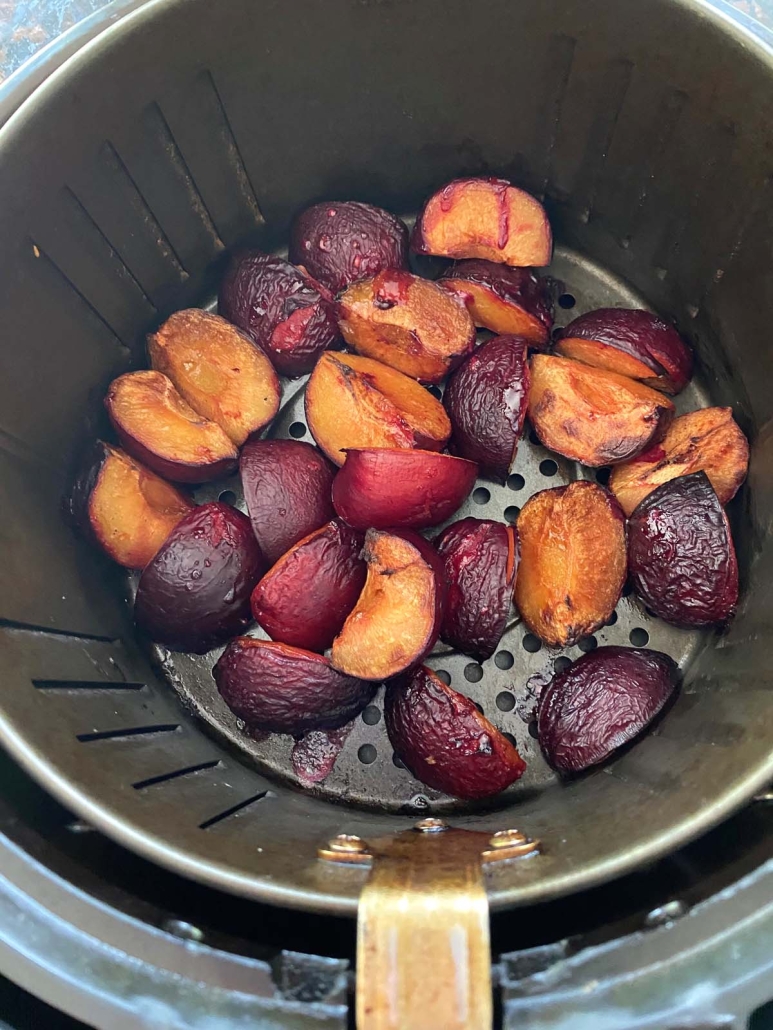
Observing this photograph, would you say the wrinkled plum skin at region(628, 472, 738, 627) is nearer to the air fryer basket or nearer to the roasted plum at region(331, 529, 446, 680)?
the air fryer basket

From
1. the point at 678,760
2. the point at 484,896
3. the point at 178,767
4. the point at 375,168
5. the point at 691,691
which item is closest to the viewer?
the point at 484,896

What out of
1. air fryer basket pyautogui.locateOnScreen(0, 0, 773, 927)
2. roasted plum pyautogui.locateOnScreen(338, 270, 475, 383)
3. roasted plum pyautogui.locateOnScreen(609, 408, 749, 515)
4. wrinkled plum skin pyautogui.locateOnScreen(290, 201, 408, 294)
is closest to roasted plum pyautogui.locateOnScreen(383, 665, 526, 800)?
air fryer basket pyautogui.locateOnScreen(0, 0, 773, 927)

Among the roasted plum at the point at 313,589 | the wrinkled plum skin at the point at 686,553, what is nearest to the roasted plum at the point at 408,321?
the roasted plum at the point at 313,589

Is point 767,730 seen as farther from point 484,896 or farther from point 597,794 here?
point 484,896

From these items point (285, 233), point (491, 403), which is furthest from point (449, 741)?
point (285, 233)

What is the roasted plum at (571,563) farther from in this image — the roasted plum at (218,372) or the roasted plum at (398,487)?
the roasted plum at (218,372)

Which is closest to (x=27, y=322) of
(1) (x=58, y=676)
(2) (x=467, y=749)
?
(1) (x=58, y=676)
